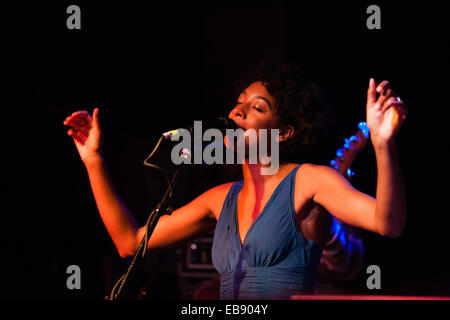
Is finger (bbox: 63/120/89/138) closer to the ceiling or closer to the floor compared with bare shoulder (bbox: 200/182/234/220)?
closer to the ceiling

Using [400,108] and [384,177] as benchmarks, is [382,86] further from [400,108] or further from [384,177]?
[384,177]

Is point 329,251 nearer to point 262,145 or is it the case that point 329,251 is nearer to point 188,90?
point 262,145

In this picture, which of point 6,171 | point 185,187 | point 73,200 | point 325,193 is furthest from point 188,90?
point 325,193

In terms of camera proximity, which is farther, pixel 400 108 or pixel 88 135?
pixel 88 135

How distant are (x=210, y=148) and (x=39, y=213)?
274cm

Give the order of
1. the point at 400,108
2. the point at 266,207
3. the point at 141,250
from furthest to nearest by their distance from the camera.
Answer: the point at 266,207 → the point at 141,250 → the point at 400,108

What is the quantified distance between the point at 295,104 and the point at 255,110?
225 millimetres

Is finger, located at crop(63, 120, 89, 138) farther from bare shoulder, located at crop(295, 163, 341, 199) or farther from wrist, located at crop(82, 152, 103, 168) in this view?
bare shoulder, located at crop(295, 163, 341, 199)

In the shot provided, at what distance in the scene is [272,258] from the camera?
1.96 meters

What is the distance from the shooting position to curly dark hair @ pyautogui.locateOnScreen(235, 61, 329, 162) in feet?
7.39

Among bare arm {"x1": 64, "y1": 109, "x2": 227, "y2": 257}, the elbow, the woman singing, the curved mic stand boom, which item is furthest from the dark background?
the curved mic stand boom

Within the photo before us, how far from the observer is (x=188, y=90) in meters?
4.59
